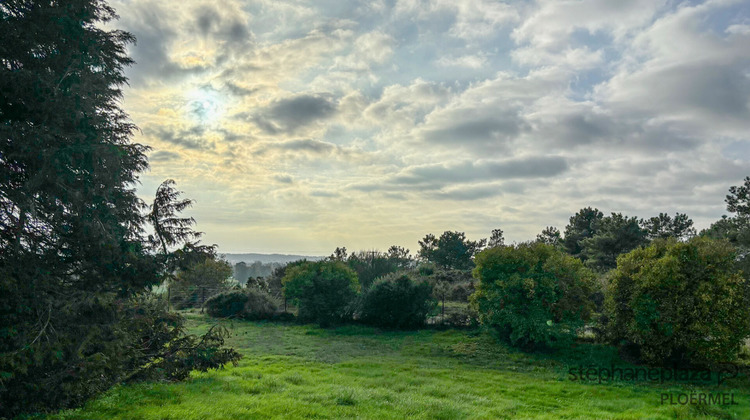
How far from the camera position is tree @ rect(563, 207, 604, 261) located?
3984 cm

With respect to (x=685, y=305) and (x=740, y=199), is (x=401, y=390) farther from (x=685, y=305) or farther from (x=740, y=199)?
(x=740, y=199)

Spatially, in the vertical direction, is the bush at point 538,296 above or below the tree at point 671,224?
below

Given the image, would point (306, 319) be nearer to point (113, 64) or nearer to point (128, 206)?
point (128, 206)

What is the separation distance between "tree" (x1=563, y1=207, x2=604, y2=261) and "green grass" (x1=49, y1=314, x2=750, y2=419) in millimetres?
24790

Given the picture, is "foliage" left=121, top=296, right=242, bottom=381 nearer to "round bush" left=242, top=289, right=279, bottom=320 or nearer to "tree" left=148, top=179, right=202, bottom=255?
"tree" left=148, top=179, right=202, bottom=255

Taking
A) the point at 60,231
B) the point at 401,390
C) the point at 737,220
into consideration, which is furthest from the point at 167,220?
the point at 737,220

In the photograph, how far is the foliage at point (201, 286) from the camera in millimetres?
35906

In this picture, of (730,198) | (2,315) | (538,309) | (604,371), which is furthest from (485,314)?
(730,198)

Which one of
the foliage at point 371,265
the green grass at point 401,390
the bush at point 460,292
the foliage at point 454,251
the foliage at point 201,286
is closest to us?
the green grass at point 401,390

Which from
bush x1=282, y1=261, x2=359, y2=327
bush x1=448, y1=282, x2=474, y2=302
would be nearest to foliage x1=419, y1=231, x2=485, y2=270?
bush x1=448, y1=282, x2=474, y2=302

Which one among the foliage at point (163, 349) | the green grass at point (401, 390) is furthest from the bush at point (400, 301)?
the foliage at point (163, 349)

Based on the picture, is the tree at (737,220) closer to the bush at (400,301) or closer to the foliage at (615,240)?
the foliage at (615,240)

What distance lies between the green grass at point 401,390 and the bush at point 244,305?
11595 mm

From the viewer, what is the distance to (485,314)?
63.3 ft
